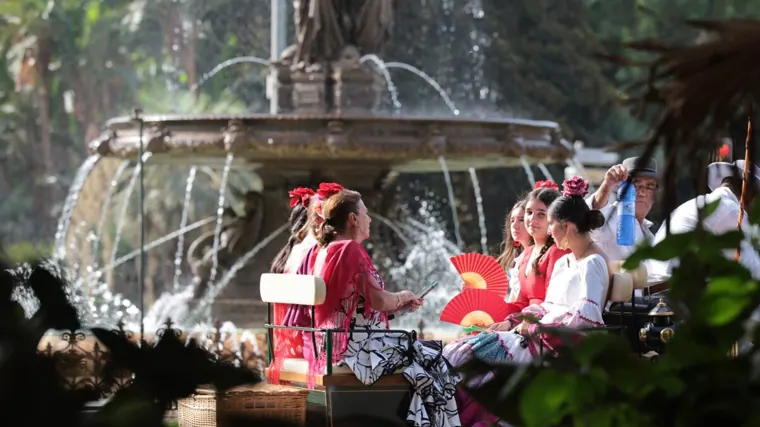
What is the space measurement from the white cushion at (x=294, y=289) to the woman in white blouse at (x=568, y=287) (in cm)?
69

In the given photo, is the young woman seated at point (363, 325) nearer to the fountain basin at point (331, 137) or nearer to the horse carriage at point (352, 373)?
the horse carriage at point (352, 373)

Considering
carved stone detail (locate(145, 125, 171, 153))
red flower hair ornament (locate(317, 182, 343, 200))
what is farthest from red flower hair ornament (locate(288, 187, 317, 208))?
carved stone detail (locate(145, 125, 171, 153))

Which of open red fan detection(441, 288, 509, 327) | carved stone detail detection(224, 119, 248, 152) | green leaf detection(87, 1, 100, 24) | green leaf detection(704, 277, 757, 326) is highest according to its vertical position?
green leaf detection(87, 1, 100, 24)

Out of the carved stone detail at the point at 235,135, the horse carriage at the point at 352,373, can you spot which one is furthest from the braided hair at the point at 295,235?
the carved stone detail at the point at 235,135

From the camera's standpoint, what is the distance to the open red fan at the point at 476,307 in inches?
284

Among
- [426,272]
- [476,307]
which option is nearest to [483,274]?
[476,307]

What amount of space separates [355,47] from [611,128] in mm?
25084

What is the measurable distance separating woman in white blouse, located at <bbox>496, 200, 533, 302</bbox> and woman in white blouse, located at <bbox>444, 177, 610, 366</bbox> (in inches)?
23.4

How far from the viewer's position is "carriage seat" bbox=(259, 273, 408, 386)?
633cm

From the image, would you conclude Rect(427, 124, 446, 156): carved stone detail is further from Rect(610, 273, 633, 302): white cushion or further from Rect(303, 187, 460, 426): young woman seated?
Rect(610, 273, 633, 302): white cushion

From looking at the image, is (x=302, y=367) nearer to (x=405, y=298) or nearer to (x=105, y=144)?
(x=405, y=298)

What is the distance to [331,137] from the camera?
1302 cm

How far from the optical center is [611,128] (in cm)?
3906

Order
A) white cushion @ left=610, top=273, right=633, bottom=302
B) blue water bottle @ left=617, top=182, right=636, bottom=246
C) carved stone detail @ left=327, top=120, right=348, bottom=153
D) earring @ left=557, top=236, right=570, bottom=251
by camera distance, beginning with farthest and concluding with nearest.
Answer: carved stone detail @ left=327, top=120, right=348, bottom=153, blue water bottle @ left=617, top=182, right=636, bottom=246, earring @ left=557, top=236, right=570, bottom=251, white cushion @ left=610, top=273, right=633, bottom=302
